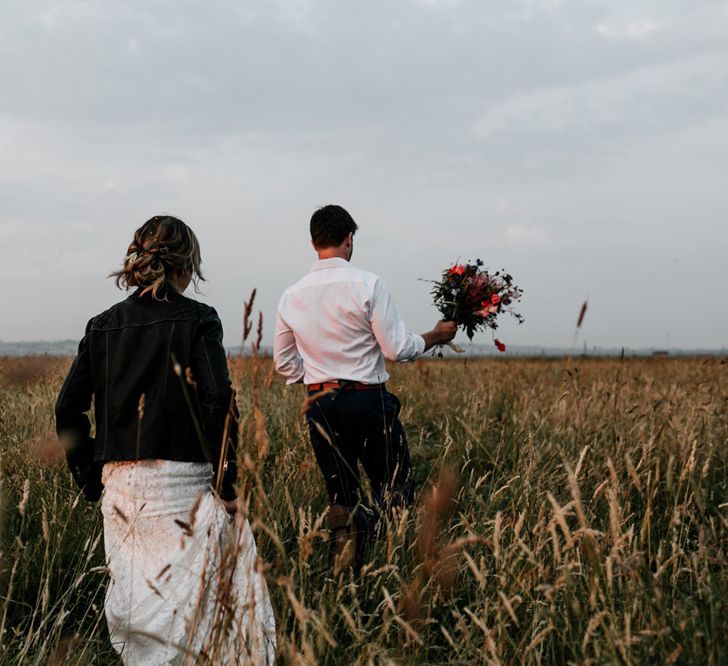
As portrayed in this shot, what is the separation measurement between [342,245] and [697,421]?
3.68 meters

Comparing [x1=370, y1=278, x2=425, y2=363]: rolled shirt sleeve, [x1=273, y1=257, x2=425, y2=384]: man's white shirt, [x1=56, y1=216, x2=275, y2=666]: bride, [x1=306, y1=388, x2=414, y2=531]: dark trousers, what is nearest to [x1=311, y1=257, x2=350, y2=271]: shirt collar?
[x1=273, y1=257, x2=425, y2=384]: man's white shirt

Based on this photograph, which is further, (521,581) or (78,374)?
(78,374)

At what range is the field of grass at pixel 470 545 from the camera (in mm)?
2090

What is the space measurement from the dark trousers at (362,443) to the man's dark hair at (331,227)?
2.74ft

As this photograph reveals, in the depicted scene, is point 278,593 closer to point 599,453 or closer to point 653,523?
point 653,523

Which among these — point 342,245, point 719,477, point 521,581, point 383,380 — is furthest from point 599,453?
point 521,581

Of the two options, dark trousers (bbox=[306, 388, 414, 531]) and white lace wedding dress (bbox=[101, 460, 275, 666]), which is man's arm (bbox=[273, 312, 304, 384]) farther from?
white lace wedding dress (bbox=[101, 460, 275, 666])

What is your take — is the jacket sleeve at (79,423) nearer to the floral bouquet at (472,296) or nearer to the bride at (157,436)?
the bride at (157,436)

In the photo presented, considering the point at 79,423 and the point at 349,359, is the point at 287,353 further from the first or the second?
the point at 79,423

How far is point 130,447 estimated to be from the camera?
2740mm

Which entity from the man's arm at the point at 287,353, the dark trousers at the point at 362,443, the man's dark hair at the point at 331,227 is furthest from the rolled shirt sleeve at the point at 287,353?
the man's dark hair at the point at 331,227

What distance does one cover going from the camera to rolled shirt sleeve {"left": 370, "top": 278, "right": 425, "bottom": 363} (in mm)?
3818

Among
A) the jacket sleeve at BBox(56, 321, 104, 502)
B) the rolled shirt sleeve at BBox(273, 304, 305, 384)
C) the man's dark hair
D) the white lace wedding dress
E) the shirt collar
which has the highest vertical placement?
the man's dark hair

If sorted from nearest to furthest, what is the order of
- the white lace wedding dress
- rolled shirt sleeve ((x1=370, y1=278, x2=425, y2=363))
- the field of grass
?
the field of grass < the white lace wedding dress < rolled shirt sleeve ((x1=370, y1=278, x2=425, y2=363))
